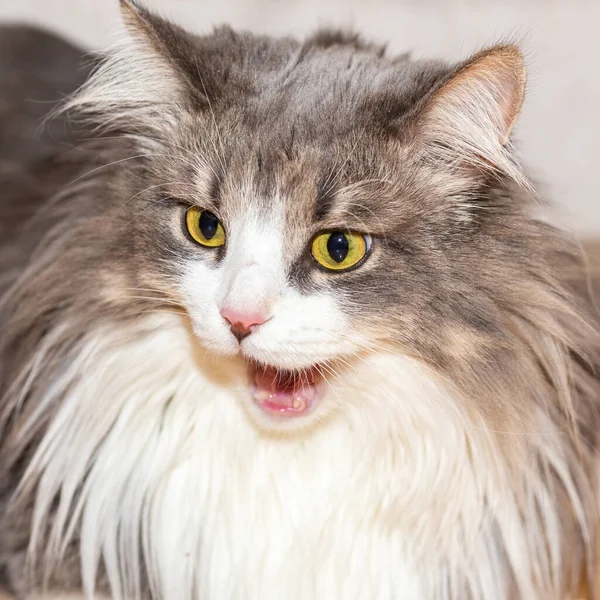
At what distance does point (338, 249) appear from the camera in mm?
1555

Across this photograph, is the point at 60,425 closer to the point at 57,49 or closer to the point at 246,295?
the point at 246,295

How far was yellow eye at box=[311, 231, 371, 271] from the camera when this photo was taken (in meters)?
1.55

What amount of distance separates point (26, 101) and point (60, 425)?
1.00m

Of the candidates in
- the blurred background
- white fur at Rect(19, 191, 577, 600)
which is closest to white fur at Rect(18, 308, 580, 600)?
white fur at Rect(19, 191, 577, 600)

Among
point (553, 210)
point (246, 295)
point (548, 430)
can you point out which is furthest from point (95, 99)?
point (548, 430)

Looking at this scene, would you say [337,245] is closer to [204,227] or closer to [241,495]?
[204,227]

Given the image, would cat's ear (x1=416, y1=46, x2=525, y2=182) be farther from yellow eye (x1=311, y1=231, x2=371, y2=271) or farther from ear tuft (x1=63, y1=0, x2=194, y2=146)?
ear tuft (x1=63, y1=0, x2=194, y2=146)

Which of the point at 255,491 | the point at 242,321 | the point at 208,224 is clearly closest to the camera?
the point at 242,321

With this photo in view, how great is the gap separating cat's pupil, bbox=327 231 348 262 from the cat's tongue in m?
0.24

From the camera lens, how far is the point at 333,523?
177 centimetres

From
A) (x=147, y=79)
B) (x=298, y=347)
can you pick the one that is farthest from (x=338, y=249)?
(x=147, y=79)

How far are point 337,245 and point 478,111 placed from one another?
31 centimetres

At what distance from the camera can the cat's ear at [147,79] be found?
161 centimetres

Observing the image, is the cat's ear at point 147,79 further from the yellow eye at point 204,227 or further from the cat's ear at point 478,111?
the cat's ear at point 478,111
